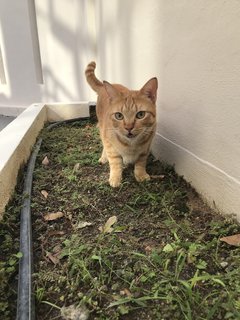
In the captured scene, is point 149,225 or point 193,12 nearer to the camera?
point 149,225

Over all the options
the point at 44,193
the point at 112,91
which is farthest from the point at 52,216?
the point at 112,91

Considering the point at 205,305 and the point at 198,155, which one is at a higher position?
the point at 198,155

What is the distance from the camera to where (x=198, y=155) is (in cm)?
182

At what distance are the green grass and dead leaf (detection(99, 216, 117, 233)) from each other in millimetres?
23

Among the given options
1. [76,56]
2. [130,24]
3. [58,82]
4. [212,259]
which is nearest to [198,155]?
[212,259]

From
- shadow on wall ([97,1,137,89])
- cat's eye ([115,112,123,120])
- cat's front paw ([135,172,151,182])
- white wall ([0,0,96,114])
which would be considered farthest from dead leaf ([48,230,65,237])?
white wall ([0,0,96,114])

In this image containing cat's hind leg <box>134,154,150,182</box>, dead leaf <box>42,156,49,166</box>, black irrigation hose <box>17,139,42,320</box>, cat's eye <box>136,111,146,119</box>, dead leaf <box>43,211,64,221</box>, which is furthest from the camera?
dead leaf <box>42,156,49,166</box>

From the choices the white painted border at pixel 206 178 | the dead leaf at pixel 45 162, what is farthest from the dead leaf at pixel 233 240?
the dead leaf at pixel 45 162

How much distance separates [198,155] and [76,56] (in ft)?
11.0

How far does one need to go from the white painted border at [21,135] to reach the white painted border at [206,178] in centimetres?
108

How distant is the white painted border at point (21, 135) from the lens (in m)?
1.67

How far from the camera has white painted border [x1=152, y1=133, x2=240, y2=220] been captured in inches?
59.8

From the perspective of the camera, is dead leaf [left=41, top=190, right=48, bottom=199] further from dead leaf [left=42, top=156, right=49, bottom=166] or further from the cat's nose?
the cat's nose

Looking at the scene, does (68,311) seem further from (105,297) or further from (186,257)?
(186,257)
